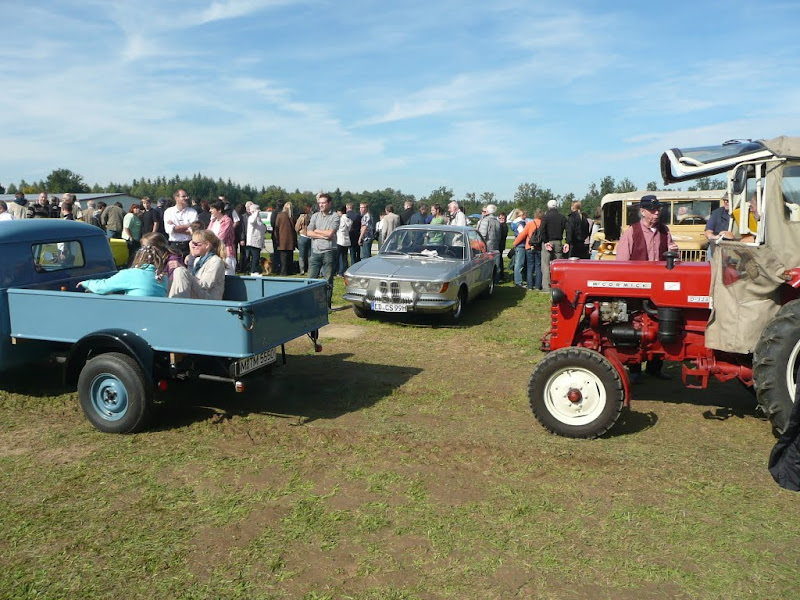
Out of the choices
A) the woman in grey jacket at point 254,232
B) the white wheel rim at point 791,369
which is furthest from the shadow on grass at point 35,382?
the woman in grey jacket at point 254,232

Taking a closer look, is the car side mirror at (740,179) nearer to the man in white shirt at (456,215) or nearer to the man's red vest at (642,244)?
the man's red vest at (642,244)

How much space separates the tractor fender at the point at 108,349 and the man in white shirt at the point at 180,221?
7.66m

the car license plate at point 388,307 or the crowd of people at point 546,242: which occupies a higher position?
the crowd of people at point 546,242

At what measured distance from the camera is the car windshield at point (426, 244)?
1162 centimetres

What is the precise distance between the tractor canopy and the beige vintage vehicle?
8959mm

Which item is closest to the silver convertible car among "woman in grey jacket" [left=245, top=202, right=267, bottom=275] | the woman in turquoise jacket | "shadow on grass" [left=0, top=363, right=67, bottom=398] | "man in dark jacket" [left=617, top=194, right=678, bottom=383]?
"man in dark jacket" [left=617, top=194, right=678, bottom=383]

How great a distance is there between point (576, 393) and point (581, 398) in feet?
0.19

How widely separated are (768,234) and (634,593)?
317cm

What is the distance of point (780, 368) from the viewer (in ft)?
16.2

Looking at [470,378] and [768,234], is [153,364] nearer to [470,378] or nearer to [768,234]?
[470,378]

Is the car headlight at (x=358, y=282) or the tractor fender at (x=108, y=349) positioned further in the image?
the car headlight at (x=358, y=282)

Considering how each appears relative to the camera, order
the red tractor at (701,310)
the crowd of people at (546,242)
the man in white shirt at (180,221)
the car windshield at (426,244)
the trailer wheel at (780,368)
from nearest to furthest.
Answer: the trailer wheel at (780,368) → the red tractor at (701,310) → the car windshield at (426,244) → the man in white shirt at (180,221) → the crowd of people at (546,242)

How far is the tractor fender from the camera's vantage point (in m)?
5.59

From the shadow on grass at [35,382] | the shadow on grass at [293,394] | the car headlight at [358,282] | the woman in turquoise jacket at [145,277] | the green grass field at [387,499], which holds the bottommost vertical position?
the green grass field at [387,499]
